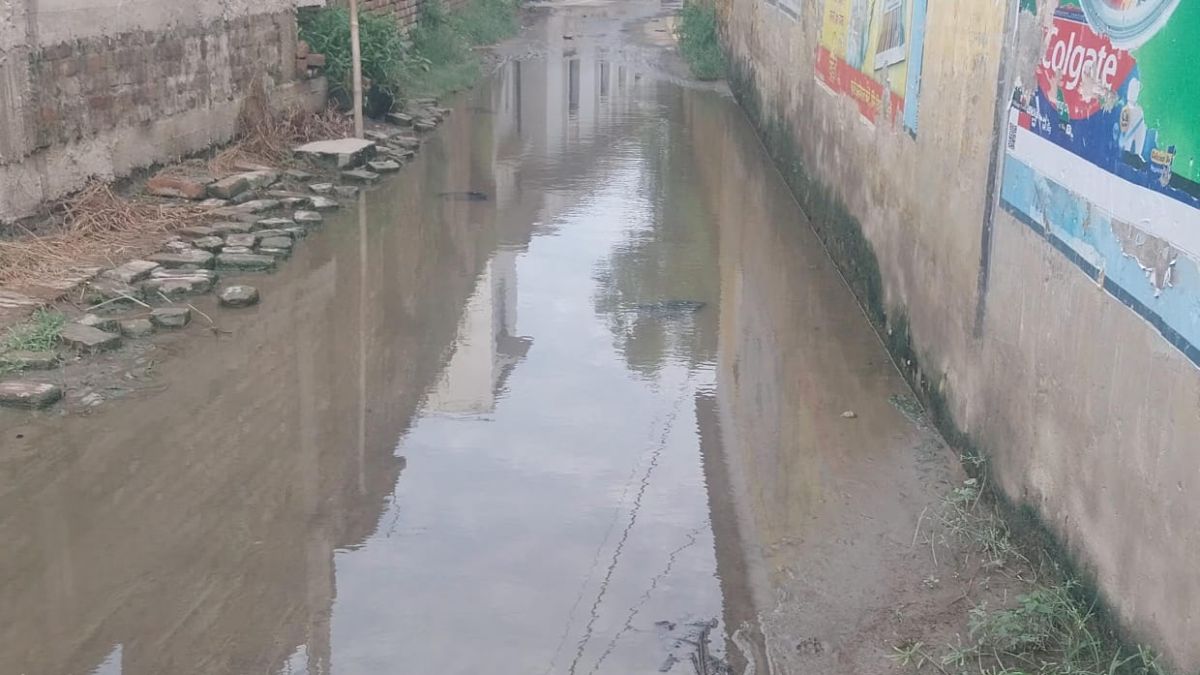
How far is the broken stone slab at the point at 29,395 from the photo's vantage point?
6.14m

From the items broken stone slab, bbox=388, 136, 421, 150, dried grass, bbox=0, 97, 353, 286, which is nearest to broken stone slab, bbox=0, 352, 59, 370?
dried grass, bbox=0, 97, 353, 286

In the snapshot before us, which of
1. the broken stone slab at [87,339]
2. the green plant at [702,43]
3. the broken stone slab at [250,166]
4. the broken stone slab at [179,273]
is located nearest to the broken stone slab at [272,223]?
the broken stone slab at [179,273]

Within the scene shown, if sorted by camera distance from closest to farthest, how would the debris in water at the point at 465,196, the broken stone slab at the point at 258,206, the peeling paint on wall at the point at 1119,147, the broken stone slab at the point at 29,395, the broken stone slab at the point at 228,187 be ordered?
the peeling paint on wall at the point at 1119,147 < the broken stone slab at the point at 29,395 < the broken stone slab at the point at 258,206 < the broken stone slab at the point at 228,187 < the debris in water at the point at 465,196

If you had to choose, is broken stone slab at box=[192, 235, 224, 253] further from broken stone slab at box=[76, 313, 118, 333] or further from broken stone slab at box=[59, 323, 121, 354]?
broken stone slab at box=[59, 323, 121, 354]

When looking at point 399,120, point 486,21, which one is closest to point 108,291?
point 399,120

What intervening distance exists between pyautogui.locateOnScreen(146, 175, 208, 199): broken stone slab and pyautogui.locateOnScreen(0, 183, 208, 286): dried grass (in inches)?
9.6

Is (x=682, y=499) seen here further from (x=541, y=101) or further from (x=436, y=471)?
(x=541, y=101)

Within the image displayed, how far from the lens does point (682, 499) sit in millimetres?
5477

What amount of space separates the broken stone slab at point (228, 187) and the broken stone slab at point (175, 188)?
8 centimetres

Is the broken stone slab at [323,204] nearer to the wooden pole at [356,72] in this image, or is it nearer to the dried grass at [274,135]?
the dried grass at [274,135]

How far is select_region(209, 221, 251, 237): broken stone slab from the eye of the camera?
30.7 ft

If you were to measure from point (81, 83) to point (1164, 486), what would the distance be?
8.29 meters

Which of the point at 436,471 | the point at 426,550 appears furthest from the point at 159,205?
the point at 426,550

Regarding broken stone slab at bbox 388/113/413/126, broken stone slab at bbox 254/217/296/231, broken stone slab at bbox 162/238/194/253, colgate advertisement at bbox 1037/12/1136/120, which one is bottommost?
broken stone slab at bbox 162/238/194/253
